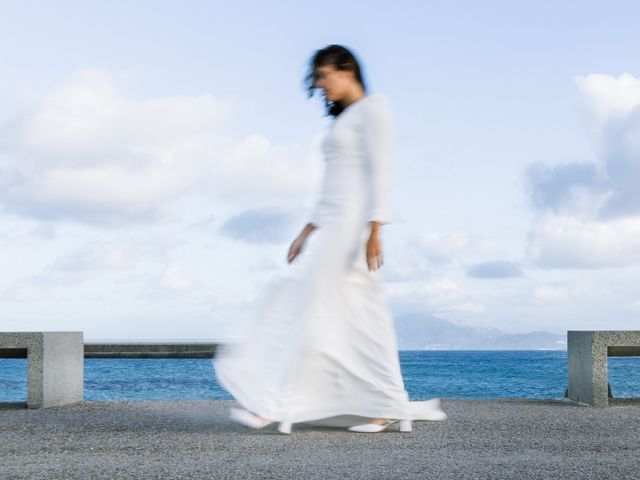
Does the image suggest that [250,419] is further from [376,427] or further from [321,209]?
[321,209]

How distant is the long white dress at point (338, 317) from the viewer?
375cm

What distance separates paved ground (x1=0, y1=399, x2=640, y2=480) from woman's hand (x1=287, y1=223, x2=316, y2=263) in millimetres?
957

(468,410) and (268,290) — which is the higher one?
Answer: (268,290)

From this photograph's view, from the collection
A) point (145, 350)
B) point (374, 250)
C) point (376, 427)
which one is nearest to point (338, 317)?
point (374, 250)

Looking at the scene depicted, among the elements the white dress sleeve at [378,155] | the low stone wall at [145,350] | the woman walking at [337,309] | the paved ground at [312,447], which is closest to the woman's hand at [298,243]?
the woman walking at [337,309]

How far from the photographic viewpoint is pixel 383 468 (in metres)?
Answer: 2.86

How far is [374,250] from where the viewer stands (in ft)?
12.1

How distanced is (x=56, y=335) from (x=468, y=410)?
11.1 ft

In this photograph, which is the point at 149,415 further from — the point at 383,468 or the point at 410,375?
the point at 410,375

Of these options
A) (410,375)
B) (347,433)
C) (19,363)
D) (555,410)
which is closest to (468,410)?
(555,410)

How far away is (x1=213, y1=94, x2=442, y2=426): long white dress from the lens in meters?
3.75

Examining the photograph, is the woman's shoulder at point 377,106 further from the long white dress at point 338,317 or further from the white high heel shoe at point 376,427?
the white high heel shoe at point 376,427

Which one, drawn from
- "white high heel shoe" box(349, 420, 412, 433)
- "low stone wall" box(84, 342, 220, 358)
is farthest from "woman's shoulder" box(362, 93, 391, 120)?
"low stone wall" box(84, 342, 220, 358)

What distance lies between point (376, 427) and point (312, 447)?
62 centimetres
